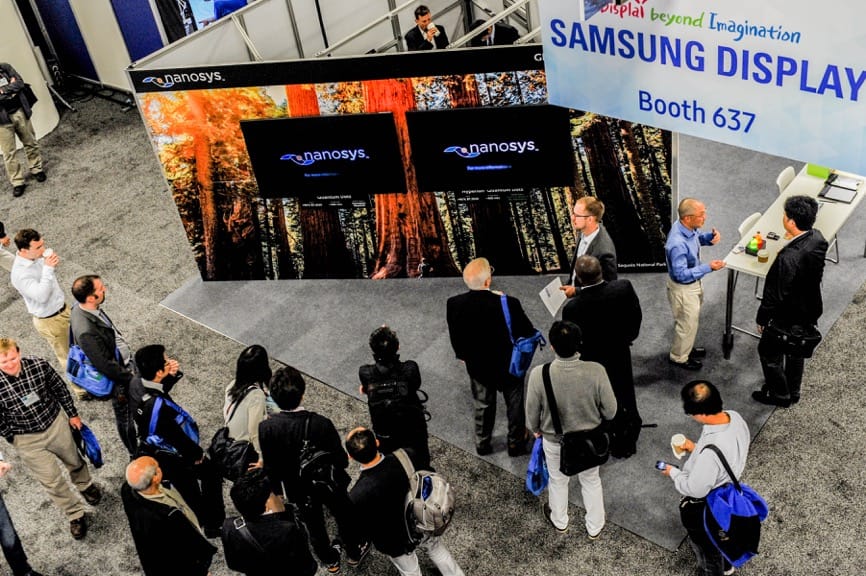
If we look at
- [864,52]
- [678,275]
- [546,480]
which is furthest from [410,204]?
[864,52]

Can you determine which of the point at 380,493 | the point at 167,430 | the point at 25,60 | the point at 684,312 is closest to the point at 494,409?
the point at 684,312

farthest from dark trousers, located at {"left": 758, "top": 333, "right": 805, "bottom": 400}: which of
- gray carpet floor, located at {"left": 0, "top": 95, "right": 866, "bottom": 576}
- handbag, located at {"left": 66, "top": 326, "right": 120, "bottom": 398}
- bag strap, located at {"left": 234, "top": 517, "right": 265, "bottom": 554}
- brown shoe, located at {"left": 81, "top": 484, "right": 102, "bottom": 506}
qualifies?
brown shoe, located at {"left": 81, "top": 484, "right": 102, "bottom": 506}

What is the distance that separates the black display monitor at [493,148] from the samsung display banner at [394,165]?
0.03ft

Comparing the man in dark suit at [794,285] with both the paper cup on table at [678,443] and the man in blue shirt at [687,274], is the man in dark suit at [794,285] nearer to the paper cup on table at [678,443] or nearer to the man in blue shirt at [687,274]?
the man in blue shirt at [687,274]

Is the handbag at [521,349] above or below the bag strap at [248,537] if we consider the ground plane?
below

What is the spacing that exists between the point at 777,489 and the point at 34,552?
4516 millimetres

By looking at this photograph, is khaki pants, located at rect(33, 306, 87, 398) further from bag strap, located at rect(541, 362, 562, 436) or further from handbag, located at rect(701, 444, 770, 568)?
handbag, located at rect(701, 444, 770, 568)

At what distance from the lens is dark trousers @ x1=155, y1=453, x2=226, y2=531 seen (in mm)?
4871

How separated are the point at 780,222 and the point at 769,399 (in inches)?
50.7

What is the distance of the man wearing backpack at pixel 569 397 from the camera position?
14.4ft

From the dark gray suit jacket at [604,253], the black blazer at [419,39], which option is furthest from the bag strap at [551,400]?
the black blazer at [419,39]

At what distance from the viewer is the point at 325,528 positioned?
16.8ft

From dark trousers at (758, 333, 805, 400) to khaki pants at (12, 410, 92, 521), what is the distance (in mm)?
4269

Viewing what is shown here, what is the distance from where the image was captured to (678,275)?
5.66m
